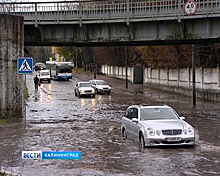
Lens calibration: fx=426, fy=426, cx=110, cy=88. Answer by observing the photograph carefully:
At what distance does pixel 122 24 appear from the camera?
2770 cm

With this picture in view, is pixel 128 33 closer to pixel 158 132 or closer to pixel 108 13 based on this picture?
pixel 108 13

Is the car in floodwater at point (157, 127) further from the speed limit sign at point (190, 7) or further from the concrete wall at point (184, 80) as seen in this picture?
the concrete wall at point (184, 80)

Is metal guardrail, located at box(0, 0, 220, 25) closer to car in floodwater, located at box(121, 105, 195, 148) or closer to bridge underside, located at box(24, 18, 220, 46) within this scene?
bridge underside, located at box(24, 18, 220, 46)

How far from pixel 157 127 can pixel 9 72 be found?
38.7ft

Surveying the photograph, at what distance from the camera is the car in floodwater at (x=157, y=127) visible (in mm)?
13133

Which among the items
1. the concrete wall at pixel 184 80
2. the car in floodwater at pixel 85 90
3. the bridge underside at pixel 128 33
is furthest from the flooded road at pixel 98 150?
the car in floodwater at pixel 85 90

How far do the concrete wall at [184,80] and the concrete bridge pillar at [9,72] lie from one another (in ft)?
64.4

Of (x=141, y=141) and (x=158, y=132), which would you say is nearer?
(x=158, y=132)

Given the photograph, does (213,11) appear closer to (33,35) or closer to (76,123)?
(76,123)

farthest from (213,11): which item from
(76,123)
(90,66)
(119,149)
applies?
(90,66)

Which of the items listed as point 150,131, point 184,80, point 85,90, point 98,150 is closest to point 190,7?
point 150,131

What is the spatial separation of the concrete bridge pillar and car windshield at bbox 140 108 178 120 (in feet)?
32.7

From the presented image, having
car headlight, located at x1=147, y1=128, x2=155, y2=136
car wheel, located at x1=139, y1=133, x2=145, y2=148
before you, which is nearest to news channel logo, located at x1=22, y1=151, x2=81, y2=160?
car headlight, located at x1=147, y1=128, x2=155, y2=136

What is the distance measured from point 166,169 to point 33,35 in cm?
2068
